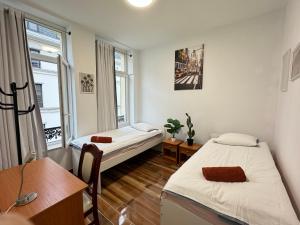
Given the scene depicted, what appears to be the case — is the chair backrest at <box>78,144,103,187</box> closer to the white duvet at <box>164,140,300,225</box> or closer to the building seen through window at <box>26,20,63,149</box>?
the white duvet at <box>164,140,300,225</box>

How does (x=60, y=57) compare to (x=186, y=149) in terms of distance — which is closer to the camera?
(x=60, y=57)

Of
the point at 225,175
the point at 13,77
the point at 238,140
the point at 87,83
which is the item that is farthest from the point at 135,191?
the point at 13,77

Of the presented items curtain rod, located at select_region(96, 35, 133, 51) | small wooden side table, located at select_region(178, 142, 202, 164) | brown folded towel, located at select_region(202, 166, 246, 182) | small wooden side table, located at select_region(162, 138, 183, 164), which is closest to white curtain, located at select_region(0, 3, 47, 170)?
curtain rod, located at select_region(96, 35, 133, 51)

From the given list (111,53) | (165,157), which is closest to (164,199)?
(165,157)

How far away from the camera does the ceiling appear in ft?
6.76

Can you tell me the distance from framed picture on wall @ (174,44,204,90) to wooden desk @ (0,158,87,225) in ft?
8.82

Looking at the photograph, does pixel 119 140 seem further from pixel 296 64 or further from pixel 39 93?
pixel 296 64

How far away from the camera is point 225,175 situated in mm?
1411

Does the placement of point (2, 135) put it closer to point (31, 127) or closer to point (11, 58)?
point (31, 127)

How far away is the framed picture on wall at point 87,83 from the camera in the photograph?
2852 millimetres

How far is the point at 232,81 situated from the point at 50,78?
3208 millimetres

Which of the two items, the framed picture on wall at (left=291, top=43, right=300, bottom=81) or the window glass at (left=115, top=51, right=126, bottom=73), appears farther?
the window glass at (left=115, top=51, right=126, bottom=73)

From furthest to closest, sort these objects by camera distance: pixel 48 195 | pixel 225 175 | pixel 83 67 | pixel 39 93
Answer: pixel 83 67, pixel 39 93, pixel 225 175, pixel 48 195

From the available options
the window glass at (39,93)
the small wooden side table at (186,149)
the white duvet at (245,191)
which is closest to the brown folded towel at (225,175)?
the white duvet at (245,191)
